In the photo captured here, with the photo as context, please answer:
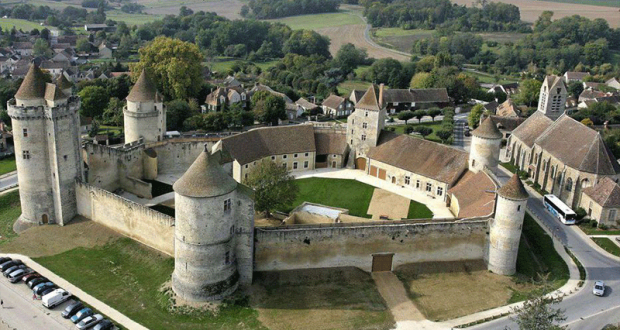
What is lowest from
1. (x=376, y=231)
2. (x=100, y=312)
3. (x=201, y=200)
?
(x=100, y=312)

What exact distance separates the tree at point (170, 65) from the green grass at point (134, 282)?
48707 mm

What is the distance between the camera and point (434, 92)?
372 feet

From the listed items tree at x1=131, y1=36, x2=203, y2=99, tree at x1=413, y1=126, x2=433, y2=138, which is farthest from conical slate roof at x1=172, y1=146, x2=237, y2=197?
tree at x1=131, y1=36, x2=203, y2=99

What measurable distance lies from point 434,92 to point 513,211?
67.6 meters

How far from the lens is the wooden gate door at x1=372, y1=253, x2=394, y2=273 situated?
49.2 m

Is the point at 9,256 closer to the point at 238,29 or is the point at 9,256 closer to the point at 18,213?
the point at 18,213

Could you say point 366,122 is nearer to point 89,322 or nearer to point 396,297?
point 396,297

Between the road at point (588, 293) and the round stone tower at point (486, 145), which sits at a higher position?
the round stone tower at point (486, 145)

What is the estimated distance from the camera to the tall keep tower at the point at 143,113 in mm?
68688

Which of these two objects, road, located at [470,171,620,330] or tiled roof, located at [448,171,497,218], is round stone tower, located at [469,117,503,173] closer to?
tiled roof, located at [448,171,497,218]

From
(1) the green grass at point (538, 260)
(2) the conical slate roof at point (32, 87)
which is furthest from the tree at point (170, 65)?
(1) the green grass at point (538, 260)

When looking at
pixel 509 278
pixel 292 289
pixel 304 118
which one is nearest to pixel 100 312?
pixel 292 289

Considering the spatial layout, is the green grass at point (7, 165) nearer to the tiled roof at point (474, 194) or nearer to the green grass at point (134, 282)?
the green grass at point (134, 282)

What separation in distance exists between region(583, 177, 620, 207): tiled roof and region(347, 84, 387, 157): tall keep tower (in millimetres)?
23491
